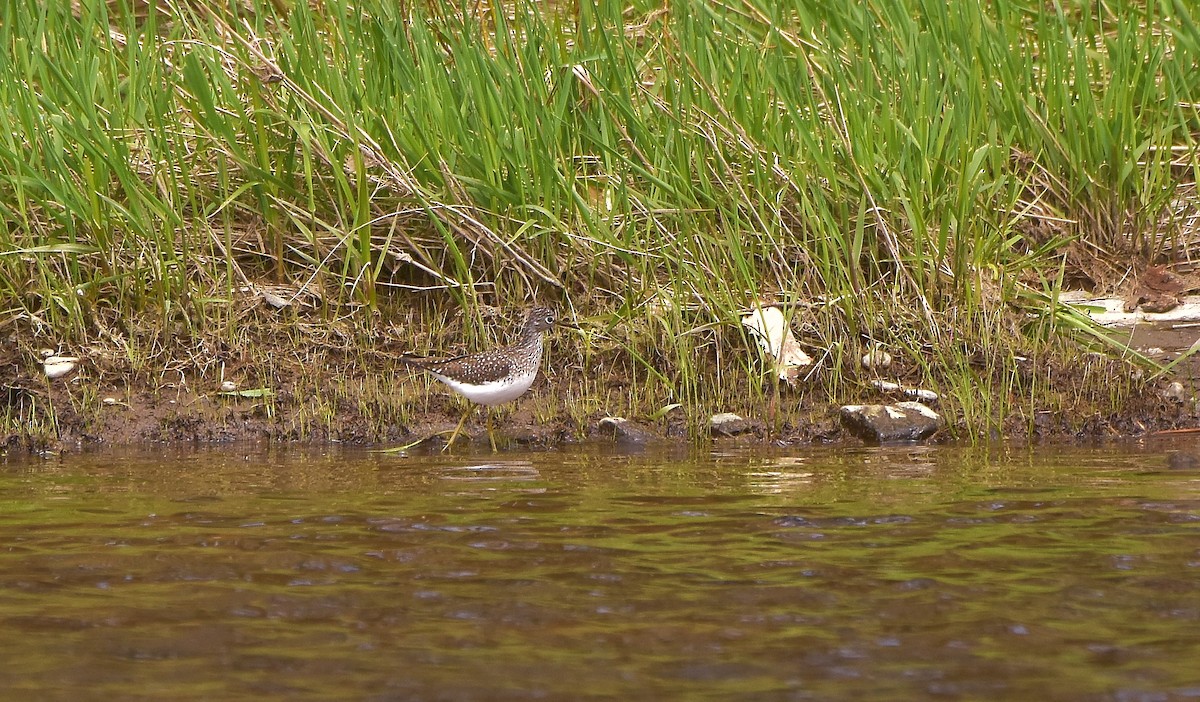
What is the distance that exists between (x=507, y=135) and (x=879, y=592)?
455 centimetres

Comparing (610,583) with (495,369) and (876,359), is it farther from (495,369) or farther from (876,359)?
(876,359)

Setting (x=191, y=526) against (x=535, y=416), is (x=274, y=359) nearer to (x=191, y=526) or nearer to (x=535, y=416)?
(x=535, y=416)

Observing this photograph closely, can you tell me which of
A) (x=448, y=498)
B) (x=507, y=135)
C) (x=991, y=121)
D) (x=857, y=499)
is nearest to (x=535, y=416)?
(x=507, y=135)

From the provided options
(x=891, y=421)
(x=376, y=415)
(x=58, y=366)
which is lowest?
(x=891, y=421)

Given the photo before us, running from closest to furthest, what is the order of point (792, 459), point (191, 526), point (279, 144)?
point (191, 526) < point (792, 459) < point (279, 144)

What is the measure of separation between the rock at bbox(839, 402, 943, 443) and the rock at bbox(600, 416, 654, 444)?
3.28ft

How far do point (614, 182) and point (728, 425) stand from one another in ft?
5.18

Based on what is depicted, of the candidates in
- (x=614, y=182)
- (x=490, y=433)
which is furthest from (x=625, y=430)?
(x=614, y=182)

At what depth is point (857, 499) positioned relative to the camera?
223 inches

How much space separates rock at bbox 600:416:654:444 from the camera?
749 cm

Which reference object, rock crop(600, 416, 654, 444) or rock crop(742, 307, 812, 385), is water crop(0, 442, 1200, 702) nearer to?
rock crop(600, 416, 654, 444)

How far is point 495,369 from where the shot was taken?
734 centimetres

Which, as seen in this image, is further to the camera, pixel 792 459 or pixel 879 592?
pixel 792 459

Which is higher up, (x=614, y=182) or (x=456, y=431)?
(x=614, y=182)
